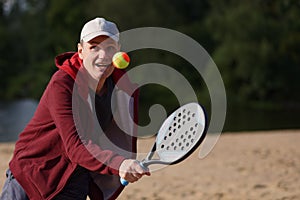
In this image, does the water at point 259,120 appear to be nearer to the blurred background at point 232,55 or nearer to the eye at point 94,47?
the blurred background at point 232,55

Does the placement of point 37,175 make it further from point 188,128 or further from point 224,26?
point 224,26

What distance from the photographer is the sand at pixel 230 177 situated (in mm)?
6871

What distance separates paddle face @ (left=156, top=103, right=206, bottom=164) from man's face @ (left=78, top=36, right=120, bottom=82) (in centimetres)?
40

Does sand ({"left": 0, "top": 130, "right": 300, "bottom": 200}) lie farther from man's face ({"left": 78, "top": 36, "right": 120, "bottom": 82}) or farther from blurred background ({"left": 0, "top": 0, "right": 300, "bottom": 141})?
blurred background ({"left": 0, "top": 0, "right": 300, "bottom": 141})

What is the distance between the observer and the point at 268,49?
1248 inches

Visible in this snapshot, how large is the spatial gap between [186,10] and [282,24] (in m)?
13.9

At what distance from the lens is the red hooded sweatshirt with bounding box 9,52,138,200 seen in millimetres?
2543

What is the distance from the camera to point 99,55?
2625mm

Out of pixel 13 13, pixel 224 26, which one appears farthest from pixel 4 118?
pixel 13 13

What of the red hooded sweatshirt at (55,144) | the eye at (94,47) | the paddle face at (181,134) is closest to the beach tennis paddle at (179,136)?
the paddle face at (181,134)

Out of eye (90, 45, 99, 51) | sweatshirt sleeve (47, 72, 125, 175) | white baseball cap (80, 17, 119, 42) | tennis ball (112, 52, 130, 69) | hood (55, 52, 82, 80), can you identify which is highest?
white baseball cap (80, 17, 119, 42)

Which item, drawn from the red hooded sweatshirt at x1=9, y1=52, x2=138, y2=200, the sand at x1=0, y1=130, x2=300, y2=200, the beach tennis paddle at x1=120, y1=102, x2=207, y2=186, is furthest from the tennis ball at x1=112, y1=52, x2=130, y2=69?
the sand at x1=0, y1=130, x2=300, y2=200

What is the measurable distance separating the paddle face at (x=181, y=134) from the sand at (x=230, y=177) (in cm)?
403

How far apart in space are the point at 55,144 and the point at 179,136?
588mm
